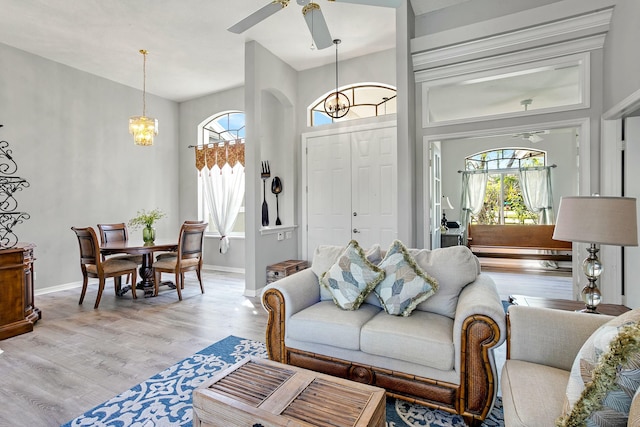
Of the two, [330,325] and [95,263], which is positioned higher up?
[95,263]

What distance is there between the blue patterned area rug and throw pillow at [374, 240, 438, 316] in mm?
600

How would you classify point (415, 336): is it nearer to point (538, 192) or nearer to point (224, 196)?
point (224, 196)

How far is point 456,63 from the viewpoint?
3750 millimetres

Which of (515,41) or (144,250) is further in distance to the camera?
(144,250)

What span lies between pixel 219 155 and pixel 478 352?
5540 mm

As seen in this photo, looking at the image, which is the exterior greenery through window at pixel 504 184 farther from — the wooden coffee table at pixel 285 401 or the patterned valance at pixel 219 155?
the wooden coffee table at pixel 285 401

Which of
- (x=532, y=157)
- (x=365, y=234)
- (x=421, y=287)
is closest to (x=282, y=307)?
(x=421, y=287)

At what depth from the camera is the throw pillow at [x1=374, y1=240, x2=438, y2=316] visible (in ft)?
7.36

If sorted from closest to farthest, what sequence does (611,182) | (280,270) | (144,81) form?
(611,182), (280,270), (144,81)

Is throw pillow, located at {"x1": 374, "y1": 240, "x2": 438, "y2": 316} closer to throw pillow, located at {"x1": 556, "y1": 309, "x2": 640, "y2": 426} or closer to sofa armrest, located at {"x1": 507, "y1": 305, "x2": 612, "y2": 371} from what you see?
sofa armrest, located at {"x1": 507, "y1": 305, "x2": 612, "y2": 371}

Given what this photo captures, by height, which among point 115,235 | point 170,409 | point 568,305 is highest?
point 115,235

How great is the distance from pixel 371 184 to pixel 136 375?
3.65 m

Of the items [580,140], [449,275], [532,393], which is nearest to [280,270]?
[449,275]

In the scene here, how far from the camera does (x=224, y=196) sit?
20.2 ft
